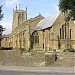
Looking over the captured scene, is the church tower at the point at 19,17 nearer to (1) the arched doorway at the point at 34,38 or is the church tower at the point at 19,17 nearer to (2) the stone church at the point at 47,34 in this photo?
(2) the stone church at the point at 47,34

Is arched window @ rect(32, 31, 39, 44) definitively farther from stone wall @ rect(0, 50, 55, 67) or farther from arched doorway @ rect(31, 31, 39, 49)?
stone wall @ rect(0, 50, 55, 67)

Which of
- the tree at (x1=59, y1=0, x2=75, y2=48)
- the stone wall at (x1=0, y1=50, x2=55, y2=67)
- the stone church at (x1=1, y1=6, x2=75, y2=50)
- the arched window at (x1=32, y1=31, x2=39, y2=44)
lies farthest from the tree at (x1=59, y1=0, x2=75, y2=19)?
the arched window at (x1=32, y1=31, x2=39, y2=44)

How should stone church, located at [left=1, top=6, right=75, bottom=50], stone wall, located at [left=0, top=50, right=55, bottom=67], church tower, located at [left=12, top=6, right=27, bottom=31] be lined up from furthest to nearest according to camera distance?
church tower, located at [left=12, top=6, right=27, bottom=31] < stone church, located at [left=1, top=6, right=75, bottom=50] < stone wall, located at [left=0, top=50, right=55, bottom=67]

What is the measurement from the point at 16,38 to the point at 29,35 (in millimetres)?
14814

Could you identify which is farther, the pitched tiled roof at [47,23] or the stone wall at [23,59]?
Answer: the pitched tiled roof at [47,23]

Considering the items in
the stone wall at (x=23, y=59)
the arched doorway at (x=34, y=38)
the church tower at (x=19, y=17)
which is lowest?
the stone wall at (x=23, y=59)

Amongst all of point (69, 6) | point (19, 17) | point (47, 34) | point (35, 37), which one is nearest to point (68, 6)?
point (69, 6)

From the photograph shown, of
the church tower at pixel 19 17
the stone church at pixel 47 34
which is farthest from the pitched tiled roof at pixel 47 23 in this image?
the church tower at pixel 19 17

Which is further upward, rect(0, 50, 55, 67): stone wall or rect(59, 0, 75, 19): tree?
rect(59, 0, 75, 19): tree

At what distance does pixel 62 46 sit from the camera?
200ft

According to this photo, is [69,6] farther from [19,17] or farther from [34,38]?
[19,17]

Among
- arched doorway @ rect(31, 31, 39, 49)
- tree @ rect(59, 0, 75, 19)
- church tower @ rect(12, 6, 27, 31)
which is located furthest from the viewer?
church tower @ rect(12, 6, 27, 31)

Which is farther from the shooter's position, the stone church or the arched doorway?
the arched doorway

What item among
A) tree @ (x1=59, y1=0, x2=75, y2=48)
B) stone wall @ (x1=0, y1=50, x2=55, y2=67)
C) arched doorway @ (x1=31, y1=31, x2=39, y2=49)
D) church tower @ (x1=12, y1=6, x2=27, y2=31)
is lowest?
stone wall @ (x1=0, y1=50, x2=55, y2=67)
